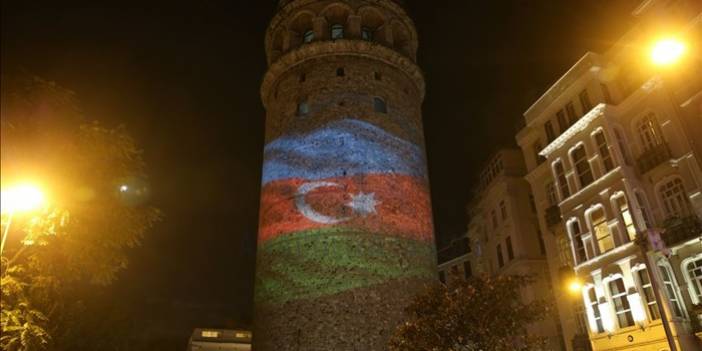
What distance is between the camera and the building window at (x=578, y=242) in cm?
2208

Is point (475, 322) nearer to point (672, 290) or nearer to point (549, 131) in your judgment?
point (672, 290)

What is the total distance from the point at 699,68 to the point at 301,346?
1920 cm

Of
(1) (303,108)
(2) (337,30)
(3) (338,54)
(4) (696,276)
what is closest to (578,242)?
(4) (696,276)

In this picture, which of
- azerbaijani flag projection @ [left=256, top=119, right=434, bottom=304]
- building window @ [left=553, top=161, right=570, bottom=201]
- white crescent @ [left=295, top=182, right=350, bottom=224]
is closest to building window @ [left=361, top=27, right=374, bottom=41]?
azerbaijani flag projection @ [left=256, top=119, right=434, bottom=304]

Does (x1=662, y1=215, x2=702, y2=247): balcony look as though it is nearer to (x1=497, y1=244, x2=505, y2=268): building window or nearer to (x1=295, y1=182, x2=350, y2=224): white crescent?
(x1=295, y1=182, x2=350, y2=224): white crescent

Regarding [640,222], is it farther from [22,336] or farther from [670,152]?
[22,336]

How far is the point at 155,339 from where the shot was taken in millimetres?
58844

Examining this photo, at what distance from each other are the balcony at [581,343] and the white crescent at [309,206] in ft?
38.7

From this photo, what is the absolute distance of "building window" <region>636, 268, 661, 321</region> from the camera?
59.1ft

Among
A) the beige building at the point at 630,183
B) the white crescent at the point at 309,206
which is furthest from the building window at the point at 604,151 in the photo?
the white crescent at the point at 309,206

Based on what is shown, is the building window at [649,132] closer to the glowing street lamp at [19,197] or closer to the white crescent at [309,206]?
the white crescent at [309,206]

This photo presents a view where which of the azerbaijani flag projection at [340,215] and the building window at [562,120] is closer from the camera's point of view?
the azerbaijani flag projection at [340,215]

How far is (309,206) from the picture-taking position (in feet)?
78.3

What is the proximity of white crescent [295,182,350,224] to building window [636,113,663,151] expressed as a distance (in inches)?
515
